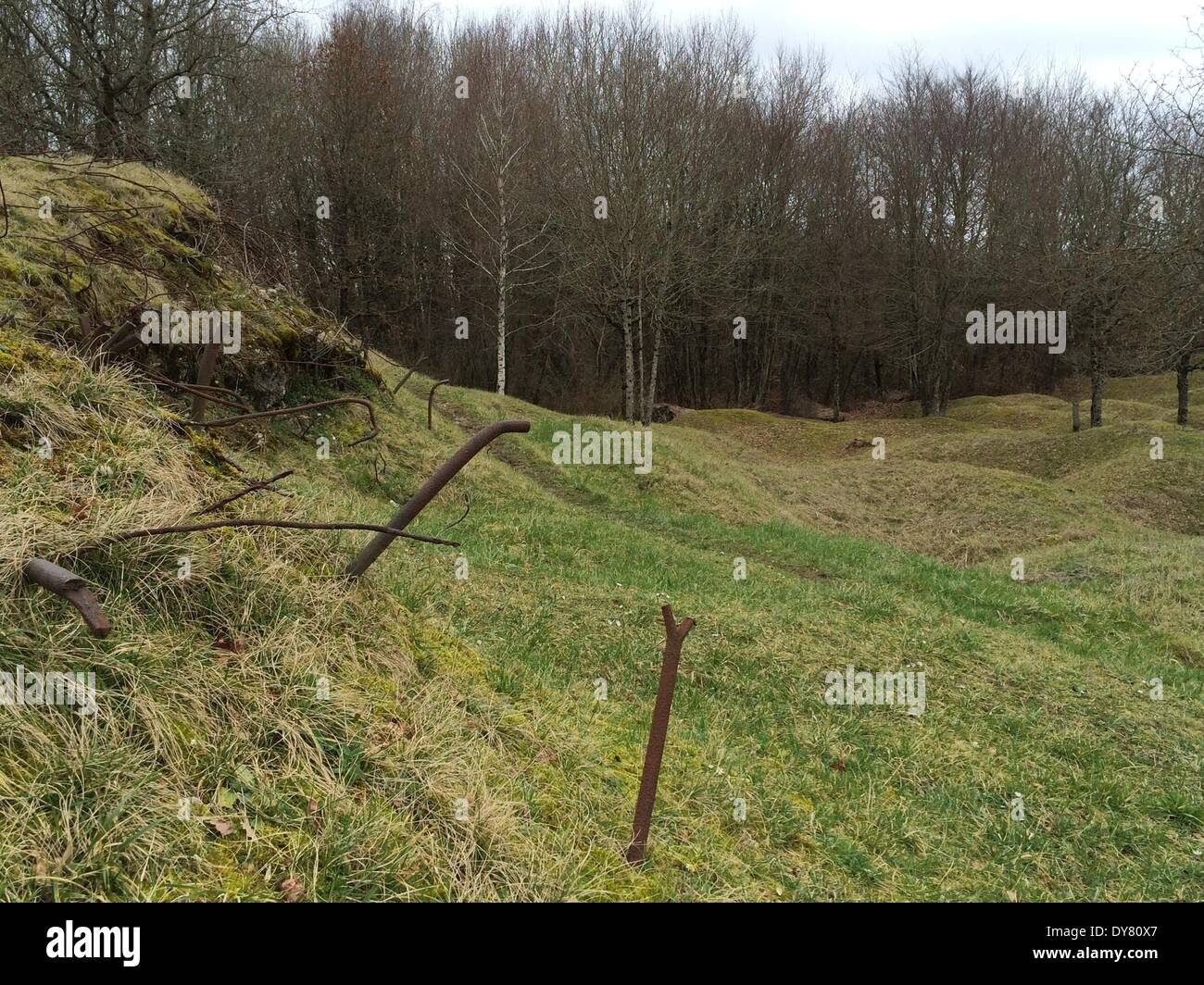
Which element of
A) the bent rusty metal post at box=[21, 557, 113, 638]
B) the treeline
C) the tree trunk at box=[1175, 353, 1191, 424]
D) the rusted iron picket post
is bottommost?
the bent rusty metal post at box=[21, 557, 113, 638]

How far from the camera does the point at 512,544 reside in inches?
351

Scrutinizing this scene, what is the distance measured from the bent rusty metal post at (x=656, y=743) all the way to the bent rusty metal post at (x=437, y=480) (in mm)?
854

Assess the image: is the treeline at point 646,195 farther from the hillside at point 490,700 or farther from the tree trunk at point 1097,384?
the hillside at point 490,700

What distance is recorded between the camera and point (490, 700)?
355cm

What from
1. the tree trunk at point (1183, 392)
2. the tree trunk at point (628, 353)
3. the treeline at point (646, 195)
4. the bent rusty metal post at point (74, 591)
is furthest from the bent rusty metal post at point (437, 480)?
the tree trunk at point (1183, 392)

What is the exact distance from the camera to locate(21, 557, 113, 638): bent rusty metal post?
183cm

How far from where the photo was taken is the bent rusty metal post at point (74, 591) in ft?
5.99

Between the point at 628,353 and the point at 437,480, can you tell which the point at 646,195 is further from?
the point at 437,480

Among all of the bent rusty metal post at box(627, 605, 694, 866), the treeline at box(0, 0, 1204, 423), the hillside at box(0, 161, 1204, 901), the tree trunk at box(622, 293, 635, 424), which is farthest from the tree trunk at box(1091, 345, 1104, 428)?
the bent rusty metal post at box(627, 605, 694, 866)

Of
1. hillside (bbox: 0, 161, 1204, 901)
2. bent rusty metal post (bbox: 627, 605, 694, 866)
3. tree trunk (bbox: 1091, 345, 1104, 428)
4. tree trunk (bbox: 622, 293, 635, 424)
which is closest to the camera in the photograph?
hillside (bbox: 0, 161, 1204, 901)

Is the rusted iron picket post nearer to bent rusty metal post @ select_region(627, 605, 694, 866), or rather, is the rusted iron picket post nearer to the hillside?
the hillside

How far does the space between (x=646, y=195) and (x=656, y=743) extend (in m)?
24.4

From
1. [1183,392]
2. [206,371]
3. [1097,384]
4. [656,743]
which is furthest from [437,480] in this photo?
[1183,392]

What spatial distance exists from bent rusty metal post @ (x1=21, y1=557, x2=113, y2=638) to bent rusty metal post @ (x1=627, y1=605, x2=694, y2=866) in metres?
1.60
